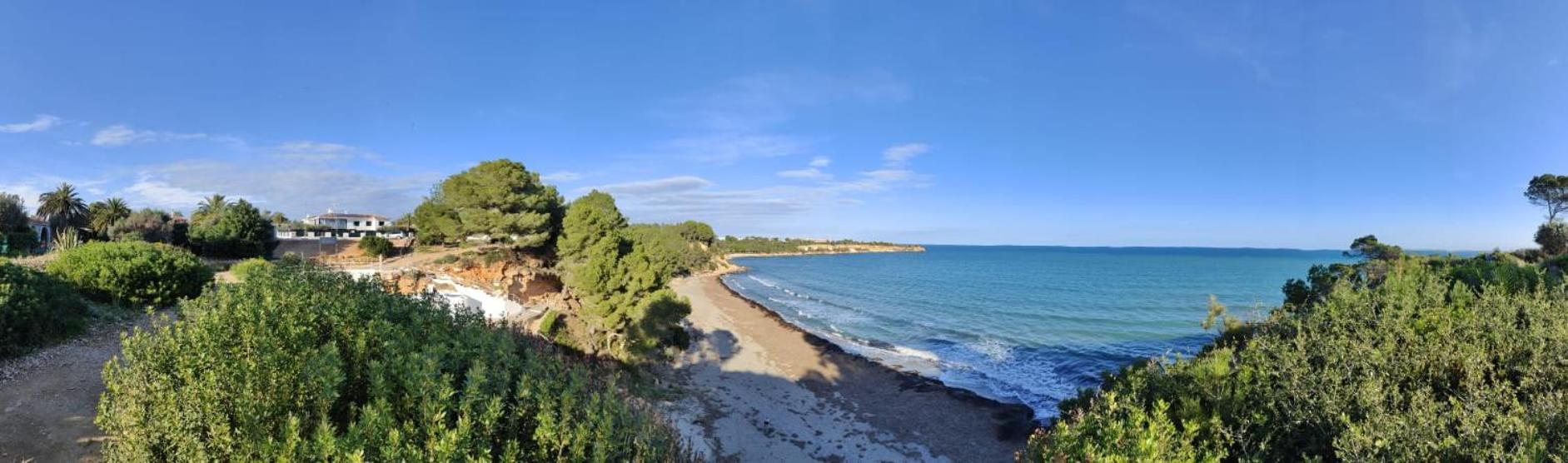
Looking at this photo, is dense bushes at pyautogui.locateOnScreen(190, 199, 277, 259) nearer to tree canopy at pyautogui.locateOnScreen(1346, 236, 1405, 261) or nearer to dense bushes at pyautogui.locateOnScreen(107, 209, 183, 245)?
dense bushes at pyautogui.locateOnScreen(107, 209, 183, 245)

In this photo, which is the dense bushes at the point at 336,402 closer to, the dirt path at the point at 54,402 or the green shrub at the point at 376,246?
the dirt path at the point at 54,402

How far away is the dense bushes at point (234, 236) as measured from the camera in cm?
3750

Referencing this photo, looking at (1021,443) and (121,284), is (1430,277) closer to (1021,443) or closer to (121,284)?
(1021,443)

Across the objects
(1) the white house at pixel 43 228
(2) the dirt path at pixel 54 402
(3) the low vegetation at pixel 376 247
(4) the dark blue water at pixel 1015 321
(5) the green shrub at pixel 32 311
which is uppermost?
(1) the white house at pixel 43 228

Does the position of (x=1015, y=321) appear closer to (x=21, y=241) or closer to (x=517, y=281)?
(x=517, y=281)

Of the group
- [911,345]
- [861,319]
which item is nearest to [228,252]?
[861,319]

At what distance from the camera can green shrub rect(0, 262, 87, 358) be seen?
8.88m

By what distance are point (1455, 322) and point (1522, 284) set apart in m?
3.80

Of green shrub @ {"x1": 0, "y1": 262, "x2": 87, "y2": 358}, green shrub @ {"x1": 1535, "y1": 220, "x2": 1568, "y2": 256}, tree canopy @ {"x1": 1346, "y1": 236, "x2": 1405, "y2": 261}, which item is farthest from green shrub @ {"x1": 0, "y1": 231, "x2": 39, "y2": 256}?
green shrub @ {"x1": 1535, "y1": 220, "x2": 1568, "y2": 256}

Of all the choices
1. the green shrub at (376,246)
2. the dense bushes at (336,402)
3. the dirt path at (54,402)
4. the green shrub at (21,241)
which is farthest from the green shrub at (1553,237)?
the green shrub at (21,241)

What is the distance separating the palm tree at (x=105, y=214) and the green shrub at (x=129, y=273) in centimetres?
3638

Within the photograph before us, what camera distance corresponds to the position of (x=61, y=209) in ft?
141

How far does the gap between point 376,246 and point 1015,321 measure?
41.2 meters

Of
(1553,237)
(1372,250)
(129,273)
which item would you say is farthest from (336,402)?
(1553,237)
